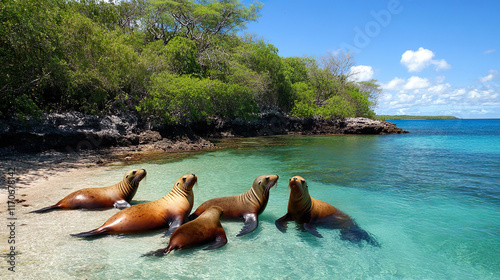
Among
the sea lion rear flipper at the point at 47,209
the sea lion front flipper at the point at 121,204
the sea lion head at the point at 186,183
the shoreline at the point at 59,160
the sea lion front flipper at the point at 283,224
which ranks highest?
the sea lion head at the point at 186,183

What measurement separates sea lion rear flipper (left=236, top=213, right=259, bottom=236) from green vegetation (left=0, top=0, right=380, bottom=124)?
35.0 feet

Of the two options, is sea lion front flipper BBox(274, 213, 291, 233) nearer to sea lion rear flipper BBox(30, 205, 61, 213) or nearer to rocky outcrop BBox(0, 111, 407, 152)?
sea lion rear flipper BBox(30, 205, 61, 213)

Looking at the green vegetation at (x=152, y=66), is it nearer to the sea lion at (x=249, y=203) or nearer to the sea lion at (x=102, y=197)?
the sea lion at (x=102, y=197)

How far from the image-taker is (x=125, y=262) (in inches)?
148

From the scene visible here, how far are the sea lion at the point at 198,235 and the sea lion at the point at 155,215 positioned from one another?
65cm

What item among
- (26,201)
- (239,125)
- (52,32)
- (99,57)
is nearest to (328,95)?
(239,125)

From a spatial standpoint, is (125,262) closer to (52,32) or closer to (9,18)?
(9,18)

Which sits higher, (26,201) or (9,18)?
(9,18)

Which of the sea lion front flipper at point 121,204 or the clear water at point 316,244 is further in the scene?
the sea lion front flipper at point 121,204

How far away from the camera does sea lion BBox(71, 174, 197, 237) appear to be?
178 inches

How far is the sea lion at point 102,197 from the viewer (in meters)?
5.75

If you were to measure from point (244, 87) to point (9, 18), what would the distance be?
62.2 ft

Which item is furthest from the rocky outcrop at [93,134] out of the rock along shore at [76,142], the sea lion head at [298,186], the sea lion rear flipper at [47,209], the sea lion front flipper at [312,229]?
the sea lion front flipper at [312,229]

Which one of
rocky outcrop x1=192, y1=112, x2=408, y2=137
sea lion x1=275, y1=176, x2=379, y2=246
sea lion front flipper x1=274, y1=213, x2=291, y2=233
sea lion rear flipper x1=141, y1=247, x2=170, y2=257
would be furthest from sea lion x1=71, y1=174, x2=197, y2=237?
rocky outcrop x1=192, y1=112, x2=408, y2=137
